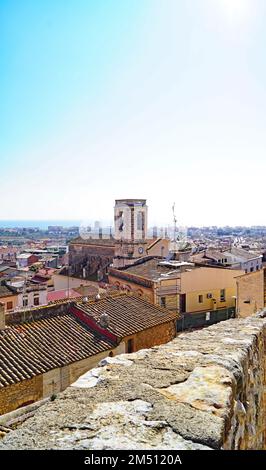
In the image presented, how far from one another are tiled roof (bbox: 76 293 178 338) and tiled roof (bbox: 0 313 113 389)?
580 mm

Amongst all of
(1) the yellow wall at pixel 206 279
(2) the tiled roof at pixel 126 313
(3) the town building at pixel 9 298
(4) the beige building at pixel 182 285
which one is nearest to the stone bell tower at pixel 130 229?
(4) the beige building at pixel 182 285

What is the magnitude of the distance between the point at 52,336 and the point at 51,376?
1763 millimetres

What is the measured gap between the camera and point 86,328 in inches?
488

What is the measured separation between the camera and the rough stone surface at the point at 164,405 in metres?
1.64

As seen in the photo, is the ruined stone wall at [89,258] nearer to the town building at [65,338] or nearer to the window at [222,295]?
the window at [222,295]

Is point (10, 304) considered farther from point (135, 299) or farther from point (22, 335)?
point (22, 335)

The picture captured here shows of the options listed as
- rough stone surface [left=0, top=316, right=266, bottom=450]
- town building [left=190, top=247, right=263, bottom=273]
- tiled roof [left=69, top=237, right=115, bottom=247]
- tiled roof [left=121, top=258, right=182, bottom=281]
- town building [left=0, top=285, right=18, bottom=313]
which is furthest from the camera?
tiled roof [left=69, top=237, right=115, bottom=247]

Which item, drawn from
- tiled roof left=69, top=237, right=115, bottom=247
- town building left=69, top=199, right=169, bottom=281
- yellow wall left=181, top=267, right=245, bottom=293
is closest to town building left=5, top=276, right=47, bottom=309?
town building left=69, top=199, right=169, bottom=281

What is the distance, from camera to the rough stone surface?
1636 mm

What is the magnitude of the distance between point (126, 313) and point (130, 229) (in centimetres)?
2328

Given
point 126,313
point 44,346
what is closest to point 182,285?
point 126,313

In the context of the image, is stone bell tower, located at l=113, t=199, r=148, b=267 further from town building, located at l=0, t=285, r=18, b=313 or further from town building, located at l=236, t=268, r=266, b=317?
town building, located at l=236, t=268, r=266, b=317

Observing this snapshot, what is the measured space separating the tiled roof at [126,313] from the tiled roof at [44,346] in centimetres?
58
